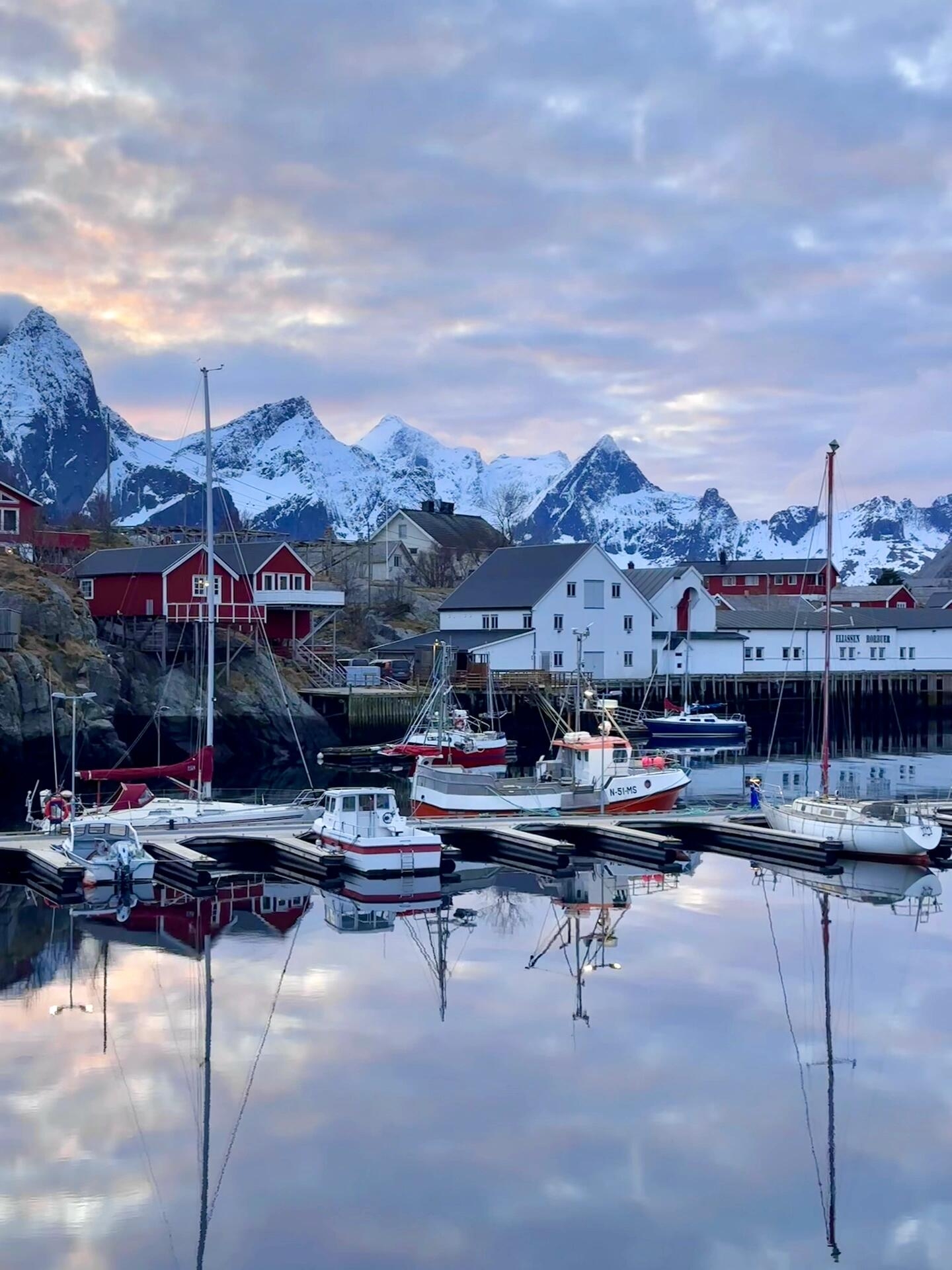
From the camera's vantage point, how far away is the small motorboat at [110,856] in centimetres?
3350

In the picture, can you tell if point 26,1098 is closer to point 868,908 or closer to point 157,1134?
point 157,1134

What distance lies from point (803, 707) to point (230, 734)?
40.9m

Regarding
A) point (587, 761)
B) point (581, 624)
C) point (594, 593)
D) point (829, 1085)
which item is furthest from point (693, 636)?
point (829, 1085)

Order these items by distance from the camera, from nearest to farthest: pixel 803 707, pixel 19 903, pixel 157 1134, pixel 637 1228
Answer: pixel 637 1228, pixel 157 1134, pixel 19 903, pixel 803 707

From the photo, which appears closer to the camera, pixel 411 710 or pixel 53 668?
pixel 53 668

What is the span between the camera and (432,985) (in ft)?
87.8

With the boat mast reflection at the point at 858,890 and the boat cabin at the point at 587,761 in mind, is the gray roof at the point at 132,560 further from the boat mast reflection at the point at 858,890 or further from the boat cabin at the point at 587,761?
the boat mast reflection at the point at 858,890

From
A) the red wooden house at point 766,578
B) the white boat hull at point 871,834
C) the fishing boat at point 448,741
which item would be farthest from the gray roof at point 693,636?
the white boat hull at point 871,834

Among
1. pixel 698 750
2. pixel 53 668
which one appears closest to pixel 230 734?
pixel 53 668

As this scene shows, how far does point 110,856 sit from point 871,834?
19371 mm

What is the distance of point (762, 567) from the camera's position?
12575 cm

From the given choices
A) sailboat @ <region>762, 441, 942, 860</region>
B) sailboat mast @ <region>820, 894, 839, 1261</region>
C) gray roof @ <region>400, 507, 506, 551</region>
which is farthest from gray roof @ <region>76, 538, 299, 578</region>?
gray roof @ <region>400, 507, 506, 551</region>

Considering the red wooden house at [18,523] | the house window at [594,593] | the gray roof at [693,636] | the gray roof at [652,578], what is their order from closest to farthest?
the red wooden house at [18,523] → the house window at [594,593] → the gray roof at [693,636] → the gray roof at [652,578]

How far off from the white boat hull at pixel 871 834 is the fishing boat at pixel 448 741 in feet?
53.5
